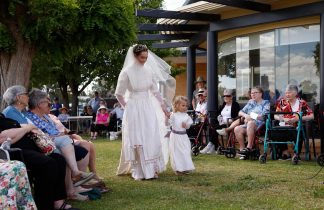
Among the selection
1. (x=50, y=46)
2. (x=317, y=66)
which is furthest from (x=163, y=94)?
(x=317, y=66)

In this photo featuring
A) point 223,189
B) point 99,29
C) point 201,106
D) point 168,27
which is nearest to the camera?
point 223,189

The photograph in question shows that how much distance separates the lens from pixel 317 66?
1218cm

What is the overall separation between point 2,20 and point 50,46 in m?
0.88

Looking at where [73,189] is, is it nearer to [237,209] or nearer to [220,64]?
[237,209]

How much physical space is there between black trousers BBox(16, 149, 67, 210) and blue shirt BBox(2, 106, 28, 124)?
0.47 m

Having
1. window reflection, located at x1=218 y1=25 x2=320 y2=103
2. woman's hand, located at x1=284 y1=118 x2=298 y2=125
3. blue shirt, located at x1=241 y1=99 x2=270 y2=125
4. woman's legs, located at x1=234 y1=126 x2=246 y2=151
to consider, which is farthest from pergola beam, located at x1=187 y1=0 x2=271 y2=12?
woman's hand, located at x1=284 y1=118 x2=298 y2=125

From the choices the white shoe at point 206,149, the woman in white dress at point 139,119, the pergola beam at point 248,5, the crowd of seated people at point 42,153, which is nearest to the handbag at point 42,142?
the crowd of seated people at point 42,153

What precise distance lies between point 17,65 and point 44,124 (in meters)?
2.12

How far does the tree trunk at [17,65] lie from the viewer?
756 centimetres

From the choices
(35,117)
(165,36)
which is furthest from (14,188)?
(165,36)

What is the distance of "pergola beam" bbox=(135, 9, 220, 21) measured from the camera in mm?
11203

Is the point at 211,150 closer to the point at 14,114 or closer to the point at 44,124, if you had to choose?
the point at 44,124

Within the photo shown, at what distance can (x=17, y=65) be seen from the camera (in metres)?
7.60

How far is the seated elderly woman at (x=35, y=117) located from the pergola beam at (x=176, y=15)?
5781 mm
